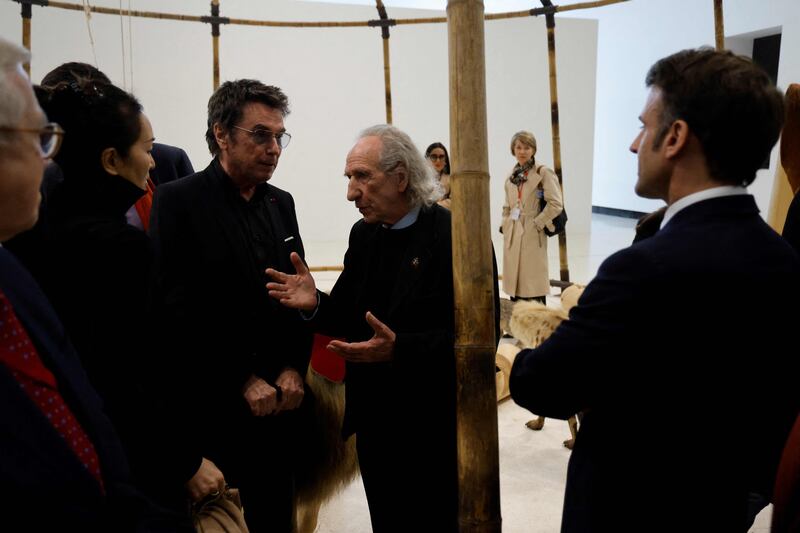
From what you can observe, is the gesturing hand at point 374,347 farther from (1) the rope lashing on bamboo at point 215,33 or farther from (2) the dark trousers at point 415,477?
(1) the rope lashing on bamboo at point 215,33

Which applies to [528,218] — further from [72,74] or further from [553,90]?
[72,74]

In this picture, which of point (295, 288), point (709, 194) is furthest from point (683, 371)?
point (295, 288)

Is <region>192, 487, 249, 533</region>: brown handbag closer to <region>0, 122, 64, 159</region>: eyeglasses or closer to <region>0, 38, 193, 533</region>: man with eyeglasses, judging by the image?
<region>0, 38, 193, 533</region>: man with eyeglasses

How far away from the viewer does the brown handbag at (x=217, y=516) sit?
1.48m

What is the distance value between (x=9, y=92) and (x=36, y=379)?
1.38 feet

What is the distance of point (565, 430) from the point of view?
405cm

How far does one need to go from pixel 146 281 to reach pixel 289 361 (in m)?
0.83

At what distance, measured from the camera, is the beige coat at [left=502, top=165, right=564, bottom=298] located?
19.2ft

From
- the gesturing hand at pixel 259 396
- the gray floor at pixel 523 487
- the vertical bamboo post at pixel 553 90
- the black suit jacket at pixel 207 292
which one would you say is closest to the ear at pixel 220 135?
the black suit jacket at pixel 207 292

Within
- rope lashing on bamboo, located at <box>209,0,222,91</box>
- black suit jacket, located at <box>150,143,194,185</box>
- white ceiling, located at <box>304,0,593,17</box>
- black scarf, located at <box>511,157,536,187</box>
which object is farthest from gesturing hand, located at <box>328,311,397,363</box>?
white ceiling, located at <box>304,0,593,17</box>

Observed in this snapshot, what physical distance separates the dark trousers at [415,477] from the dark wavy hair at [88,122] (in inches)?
44.7

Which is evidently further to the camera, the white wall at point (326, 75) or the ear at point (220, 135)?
the white wall at point (326, 75)

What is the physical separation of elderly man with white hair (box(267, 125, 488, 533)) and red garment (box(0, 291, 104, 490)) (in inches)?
38.3

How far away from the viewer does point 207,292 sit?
2.05 m
